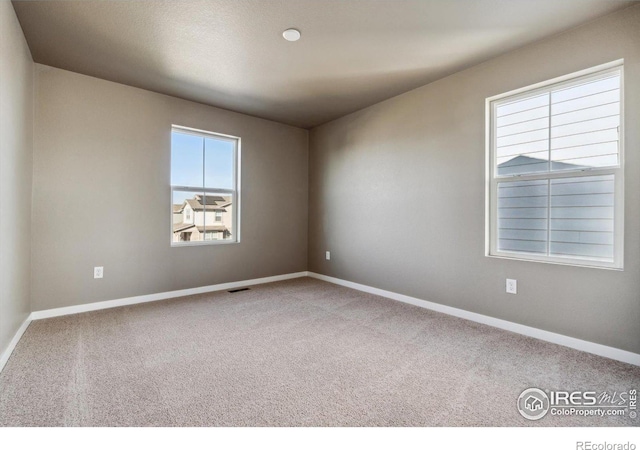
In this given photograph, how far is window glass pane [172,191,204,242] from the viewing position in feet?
12.5

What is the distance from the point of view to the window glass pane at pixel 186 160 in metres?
3.77

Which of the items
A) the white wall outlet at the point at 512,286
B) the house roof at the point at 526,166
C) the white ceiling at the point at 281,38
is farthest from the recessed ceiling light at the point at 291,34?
the white wall outlet at the point at 512,286

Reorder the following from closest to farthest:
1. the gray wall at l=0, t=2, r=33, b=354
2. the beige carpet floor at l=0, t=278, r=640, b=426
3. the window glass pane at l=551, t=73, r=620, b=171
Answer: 1. the beige carpet floor at l=0, t=278, r=640, b=426
2. the gray wall at l=0, t=2, r=33, b=354
3. the window glass pane at l=551, t=73, r=620, b=171

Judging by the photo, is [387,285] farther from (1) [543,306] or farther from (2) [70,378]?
(2) [70,378]

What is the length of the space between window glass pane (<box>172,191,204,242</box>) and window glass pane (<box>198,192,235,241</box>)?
0.22ft

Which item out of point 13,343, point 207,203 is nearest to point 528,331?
point 207,203

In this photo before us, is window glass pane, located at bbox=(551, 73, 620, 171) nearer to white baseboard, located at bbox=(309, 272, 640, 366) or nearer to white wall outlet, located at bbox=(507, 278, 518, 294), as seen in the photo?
white wall outlet, located at bbox=(507, 278, 518, 294)

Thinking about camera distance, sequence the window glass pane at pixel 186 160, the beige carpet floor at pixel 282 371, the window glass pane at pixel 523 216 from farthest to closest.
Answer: the window glass pane at pixel 186 160, the window glass pane at pixel 523 216, the beige carpet floor at pixel 282 371

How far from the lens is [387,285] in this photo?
12.6 ft

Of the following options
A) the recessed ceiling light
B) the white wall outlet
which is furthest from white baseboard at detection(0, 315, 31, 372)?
the white wall outlet

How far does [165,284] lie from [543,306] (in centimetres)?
391

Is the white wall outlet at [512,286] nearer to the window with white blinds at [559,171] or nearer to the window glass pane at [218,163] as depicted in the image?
the window with white blinds at [559,171]

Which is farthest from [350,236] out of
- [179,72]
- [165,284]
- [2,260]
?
[2,260]

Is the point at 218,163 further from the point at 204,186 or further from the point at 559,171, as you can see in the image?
the point at 559,171
